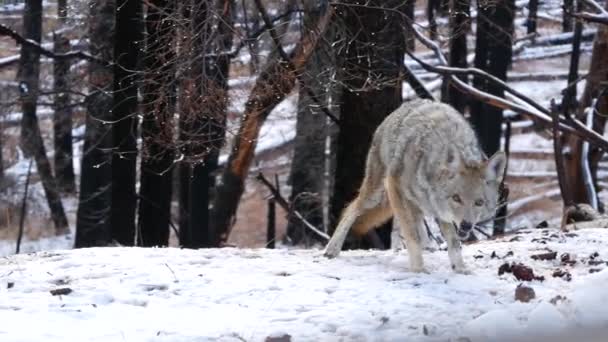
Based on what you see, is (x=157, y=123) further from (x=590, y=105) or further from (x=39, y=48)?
(x=590, y=105)

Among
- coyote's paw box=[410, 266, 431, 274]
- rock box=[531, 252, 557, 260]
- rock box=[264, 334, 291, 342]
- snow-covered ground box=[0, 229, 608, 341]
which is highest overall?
A: rock box=[531, 252, 557, 260]

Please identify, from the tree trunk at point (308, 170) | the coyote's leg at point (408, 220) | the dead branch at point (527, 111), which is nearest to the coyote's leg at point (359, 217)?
the coyote's leg at point (408, 220)

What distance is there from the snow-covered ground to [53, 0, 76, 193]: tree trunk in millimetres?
8707

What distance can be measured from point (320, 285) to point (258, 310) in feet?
2.83

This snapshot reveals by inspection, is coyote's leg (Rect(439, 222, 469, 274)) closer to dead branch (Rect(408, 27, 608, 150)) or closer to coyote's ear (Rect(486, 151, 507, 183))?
coyote's ear (Rect(486, 151, 507, 183))

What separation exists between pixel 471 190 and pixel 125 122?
9.00 meters

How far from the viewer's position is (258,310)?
717cm

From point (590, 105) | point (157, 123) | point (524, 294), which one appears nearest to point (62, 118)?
point (590, 105)

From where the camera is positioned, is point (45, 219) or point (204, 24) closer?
point (204, 24)

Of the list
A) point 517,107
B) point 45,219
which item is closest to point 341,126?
point 517,107

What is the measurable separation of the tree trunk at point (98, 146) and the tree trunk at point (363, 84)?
5108mm

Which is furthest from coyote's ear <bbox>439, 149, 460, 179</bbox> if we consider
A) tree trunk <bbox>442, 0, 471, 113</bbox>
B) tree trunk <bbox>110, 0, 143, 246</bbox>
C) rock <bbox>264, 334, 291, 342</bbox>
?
tree trunk <bbox>442, 0, 471, 113</bbox>

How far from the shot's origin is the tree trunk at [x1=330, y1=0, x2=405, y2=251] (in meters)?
13.2

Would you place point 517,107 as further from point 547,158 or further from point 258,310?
point 547,158
